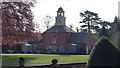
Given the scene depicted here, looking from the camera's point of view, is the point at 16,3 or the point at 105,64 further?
the point at 16,3

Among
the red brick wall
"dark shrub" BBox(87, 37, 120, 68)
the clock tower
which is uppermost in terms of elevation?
the clock tower

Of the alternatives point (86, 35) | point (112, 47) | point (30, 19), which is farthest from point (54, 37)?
point (112, 47)

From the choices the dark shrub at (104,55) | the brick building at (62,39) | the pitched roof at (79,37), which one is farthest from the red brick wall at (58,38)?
the dark shrub at (104,55)

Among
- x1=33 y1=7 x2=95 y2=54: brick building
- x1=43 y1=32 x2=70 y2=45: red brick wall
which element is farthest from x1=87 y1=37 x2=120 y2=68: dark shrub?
x1=43 y1=32 x2=70 y2=45: red brick wall

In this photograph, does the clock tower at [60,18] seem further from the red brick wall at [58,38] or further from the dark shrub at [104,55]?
the dark shrub at [104,55]

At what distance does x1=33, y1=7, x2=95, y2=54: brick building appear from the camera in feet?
210

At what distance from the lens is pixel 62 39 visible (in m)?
65.6

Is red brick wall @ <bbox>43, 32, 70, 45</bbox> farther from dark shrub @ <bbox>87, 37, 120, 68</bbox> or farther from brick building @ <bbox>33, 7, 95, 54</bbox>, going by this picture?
dark shrub @ <bbox>87, 37, 120, 68</bbox>

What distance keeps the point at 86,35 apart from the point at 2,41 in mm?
39205

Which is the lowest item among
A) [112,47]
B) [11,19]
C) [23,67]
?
[23,67]

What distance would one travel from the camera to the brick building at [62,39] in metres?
64.1

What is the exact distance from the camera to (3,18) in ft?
83.1

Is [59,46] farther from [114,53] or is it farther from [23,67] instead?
[114,53]

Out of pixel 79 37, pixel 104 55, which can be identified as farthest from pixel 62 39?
pixel 104 55
